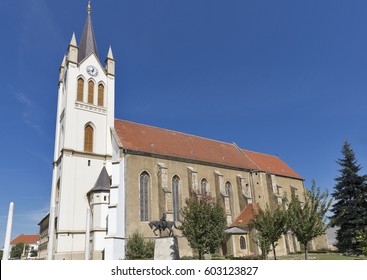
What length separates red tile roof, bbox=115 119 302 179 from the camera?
3219cm

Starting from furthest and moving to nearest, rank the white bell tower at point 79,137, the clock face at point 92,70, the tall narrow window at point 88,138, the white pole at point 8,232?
the clock face at point 92,70
the tall narrow window at point 88,138
the white bell tower at point 79,137
the white pole at point 8,232

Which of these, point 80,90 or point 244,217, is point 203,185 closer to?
point 244,217

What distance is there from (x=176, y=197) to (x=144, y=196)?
12.3 feet

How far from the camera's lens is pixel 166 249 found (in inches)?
670

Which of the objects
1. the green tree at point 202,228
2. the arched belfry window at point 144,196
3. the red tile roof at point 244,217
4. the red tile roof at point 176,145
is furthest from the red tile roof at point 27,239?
the green tree at point 202,228

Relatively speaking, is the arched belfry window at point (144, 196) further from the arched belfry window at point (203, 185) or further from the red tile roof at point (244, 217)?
the red tile roof at point (244, 217)

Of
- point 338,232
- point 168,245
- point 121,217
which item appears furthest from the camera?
point 338,232

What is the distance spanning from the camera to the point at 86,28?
38.0m

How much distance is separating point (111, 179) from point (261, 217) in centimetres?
1458

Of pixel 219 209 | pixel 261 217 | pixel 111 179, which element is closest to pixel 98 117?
pixel 111 179

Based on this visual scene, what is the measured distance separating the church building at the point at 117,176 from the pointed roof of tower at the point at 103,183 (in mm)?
92

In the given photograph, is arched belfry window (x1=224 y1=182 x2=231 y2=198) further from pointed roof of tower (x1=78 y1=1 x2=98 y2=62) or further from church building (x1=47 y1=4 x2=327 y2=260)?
pointed roof of tower (x1=78 y1=1 x2=98 y2=62)

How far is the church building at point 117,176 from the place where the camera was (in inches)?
1078
